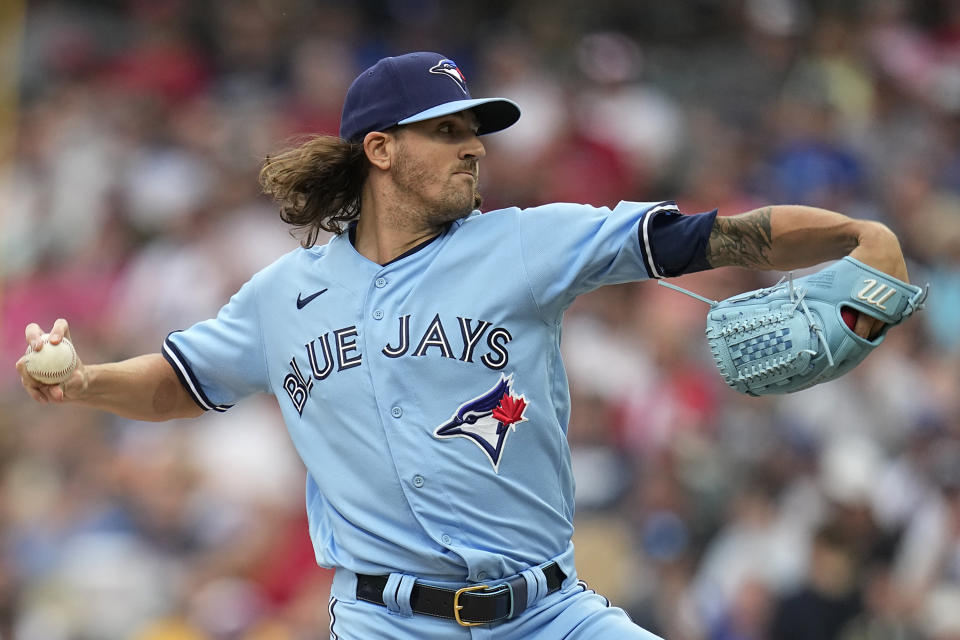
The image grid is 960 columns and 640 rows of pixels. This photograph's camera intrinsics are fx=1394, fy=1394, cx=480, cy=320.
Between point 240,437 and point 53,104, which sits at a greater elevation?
point 53,104

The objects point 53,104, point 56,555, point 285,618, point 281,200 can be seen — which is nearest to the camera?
point 281,200

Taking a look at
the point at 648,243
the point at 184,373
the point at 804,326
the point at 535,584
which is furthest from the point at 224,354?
the point at 804,326

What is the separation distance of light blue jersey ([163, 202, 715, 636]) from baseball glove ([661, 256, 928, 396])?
0.77ft

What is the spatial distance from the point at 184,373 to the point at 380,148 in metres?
0.92

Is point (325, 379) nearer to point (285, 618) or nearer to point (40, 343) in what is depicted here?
point (40, 343)

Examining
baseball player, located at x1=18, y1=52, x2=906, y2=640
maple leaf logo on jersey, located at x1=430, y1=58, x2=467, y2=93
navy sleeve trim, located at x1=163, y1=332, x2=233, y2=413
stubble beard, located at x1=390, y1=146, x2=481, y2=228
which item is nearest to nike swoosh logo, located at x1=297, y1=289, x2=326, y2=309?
baseball player, located at x1=18, y1=52, x2=906, y2=640

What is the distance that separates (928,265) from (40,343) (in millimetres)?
5872

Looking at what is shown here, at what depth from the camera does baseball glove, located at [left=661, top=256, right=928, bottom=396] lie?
357 centimetres

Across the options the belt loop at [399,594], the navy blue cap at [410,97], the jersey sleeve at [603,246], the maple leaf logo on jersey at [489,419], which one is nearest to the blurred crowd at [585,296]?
the navy blue cap at [410,97]

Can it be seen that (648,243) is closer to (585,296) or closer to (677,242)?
(677,242)

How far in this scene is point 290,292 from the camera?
4133mm

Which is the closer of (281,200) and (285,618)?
(281,200)

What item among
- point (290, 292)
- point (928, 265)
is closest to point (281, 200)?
point (290, 292)

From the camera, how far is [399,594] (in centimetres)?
380
